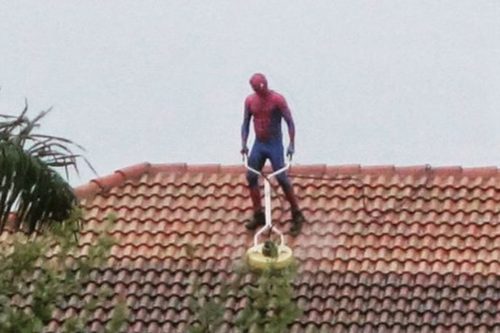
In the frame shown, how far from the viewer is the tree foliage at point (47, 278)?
1516cm

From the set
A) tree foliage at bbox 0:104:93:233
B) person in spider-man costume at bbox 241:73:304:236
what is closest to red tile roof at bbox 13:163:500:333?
person in spider-man costume at bbox 241:73:304:236

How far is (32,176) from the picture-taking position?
13086 mm

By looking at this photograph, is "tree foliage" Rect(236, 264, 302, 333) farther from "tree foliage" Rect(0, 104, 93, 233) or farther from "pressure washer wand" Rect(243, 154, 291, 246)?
"tree foliage" Rect(0, 104, 93, 233)

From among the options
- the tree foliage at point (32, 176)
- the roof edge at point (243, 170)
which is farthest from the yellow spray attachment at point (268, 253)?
the tree foliage at point (32, 176)

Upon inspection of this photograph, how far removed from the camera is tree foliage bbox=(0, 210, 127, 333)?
15.2 meters

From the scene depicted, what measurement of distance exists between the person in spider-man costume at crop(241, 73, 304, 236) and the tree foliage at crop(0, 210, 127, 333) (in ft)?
4.85

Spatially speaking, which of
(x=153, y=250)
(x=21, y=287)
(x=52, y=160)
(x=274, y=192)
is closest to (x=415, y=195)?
(x=274, y=192)

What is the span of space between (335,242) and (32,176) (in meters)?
5.97

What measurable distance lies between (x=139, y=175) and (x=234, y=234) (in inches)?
58.6

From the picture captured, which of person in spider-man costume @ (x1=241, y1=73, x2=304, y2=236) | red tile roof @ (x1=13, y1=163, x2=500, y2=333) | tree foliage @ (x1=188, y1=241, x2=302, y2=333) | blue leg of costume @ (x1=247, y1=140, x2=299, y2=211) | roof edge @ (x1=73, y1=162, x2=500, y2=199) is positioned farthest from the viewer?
roof edge @ (x1=73, y1=162, x2=500, y2=199)

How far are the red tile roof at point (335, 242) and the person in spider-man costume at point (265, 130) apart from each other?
588 millimetres

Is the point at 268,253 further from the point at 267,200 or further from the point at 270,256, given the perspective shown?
the point at 267,200

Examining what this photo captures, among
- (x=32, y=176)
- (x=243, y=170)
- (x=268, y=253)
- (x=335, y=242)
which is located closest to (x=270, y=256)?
(x=268, y=253)

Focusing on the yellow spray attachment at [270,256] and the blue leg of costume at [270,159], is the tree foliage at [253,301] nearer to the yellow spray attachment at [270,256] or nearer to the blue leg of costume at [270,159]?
the yellow spray attachment at [270,256]
